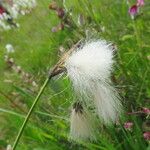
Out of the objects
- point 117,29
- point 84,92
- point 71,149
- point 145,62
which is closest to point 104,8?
point 117,29

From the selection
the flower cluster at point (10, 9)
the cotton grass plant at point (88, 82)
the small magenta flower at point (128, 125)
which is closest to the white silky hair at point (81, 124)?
the cotton grass plant at point (88, 82)

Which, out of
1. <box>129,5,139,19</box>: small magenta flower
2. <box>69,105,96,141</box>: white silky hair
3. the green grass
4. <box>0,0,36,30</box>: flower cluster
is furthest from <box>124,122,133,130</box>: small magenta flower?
<box>0,0,36,30</box>: flower cluster

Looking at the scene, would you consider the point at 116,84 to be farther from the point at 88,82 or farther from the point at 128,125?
the point at 88,82

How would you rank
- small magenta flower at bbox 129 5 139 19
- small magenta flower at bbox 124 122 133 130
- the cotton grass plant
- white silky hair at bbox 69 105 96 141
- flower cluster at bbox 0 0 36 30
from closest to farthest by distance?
the cotton grass plant
white silky hair at bbox 69 105 96 141
small magenta flower at bbox 124 122 133 130
small magenta flower at bbox 129 5 139 19
flower cluster at bbox 0 0 36 30

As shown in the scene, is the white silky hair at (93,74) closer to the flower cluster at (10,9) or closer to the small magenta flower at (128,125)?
the small magenta flower at (128,125)

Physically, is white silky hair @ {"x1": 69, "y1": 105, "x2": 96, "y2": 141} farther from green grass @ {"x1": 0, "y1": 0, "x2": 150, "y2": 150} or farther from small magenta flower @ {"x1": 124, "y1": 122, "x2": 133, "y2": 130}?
small magenta flower @ {"x1": 124, "y1": 122, "x2": 133, "y2": 130}

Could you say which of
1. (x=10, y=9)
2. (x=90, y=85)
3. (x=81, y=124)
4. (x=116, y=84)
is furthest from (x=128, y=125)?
(x=10, y=9)

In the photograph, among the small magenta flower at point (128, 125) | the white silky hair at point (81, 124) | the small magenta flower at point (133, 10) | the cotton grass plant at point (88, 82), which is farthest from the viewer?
the small magenta flower at point (133, 10)
